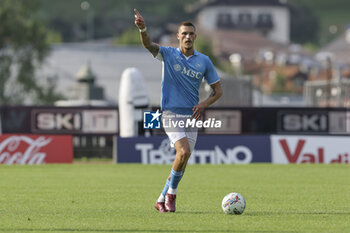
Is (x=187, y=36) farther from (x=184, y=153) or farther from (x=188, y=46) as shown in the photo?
(x=184, y=153)

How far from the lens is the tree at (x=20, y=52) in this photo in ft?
229

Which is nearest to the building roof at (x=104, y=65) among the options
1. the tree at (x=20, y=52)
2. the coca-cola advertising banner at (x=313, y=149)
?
the tree at (x=20, y=52)

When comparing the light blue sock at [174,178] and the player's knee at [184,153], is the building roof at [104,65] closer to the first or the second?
the light blue sock at [174,178]

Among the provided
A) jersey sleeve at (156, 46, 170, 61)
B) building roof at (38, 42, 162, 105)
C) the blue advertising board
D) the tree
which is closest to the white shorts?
jersey sleeve at (156, 46, 170, 61)

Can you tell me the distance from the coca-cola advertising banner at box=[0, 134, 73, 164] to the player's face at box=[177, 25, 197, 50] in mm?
16018

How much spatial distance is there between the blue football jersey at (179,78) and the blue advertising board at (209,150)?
1495 centimetres

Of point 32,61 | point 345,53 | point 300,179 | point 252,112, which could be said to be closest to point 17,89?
point 32,61

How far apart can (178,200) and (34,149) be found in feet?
45.2

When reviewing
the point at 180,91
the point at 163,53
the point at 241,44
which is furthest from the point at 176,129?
the point at 241,44

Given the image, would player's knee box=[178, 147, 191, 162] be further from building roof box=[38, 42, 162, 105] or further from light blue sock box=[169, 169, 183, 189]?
building roof box=[38, 42, 162, 105]

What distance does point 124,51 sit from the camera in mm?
73062

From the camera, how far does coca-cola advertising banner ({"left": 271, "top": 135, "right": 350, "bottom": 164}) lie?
2739 centimetres

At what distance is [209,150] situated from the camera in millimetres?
27453

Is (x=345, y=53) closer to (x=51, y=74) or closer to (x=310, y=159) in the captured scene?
(x=51, y=74)
